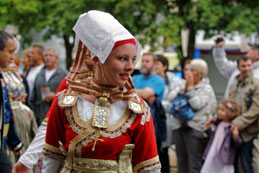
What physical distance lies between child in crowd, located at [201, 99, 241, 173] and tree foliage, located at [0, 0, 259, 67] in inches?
204

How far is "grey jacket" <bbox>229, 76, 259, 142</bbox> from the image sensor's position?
5.81 m

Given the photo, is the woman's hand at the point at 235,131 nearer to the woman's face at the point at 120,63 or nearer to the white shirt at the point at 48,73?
the white shirt at the point at 48,73

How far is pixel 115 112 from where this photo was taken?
277cm

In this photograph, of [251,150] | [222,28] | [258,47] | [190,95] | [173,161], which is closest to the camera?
[251,150]

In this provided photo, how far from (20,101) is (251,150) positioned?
10.3 ft

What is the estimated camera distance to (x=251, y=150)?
5.83 meters

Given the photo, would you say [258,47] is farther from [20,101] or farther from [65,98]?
[65,98]

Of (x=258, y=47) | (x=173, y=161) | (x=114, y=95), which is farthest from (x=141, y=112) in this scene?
(x=173, y=161)

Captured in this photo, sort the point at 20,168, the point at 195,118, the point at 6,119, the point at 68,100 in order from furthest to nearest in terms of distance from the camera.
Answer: the point at 195,118, the point at 6,119, the point at 20,168, the point at 68,100

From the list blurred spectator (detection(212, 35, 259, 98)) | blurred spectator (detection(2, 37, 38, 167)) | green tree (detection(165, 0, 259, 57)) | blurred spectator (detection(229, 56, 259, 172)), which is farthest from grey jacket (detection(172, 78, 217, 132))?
green tree (detection(165, 0, 259, 57))

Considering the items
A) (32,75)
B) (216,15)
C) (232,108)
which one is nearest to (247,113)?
(232,108)

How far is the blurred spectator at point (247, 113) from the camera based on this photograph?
5.81 m

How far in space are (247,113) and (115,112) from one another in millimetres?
3465

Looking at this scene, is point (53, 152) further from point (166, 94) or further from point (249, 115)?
point (166, 94)
